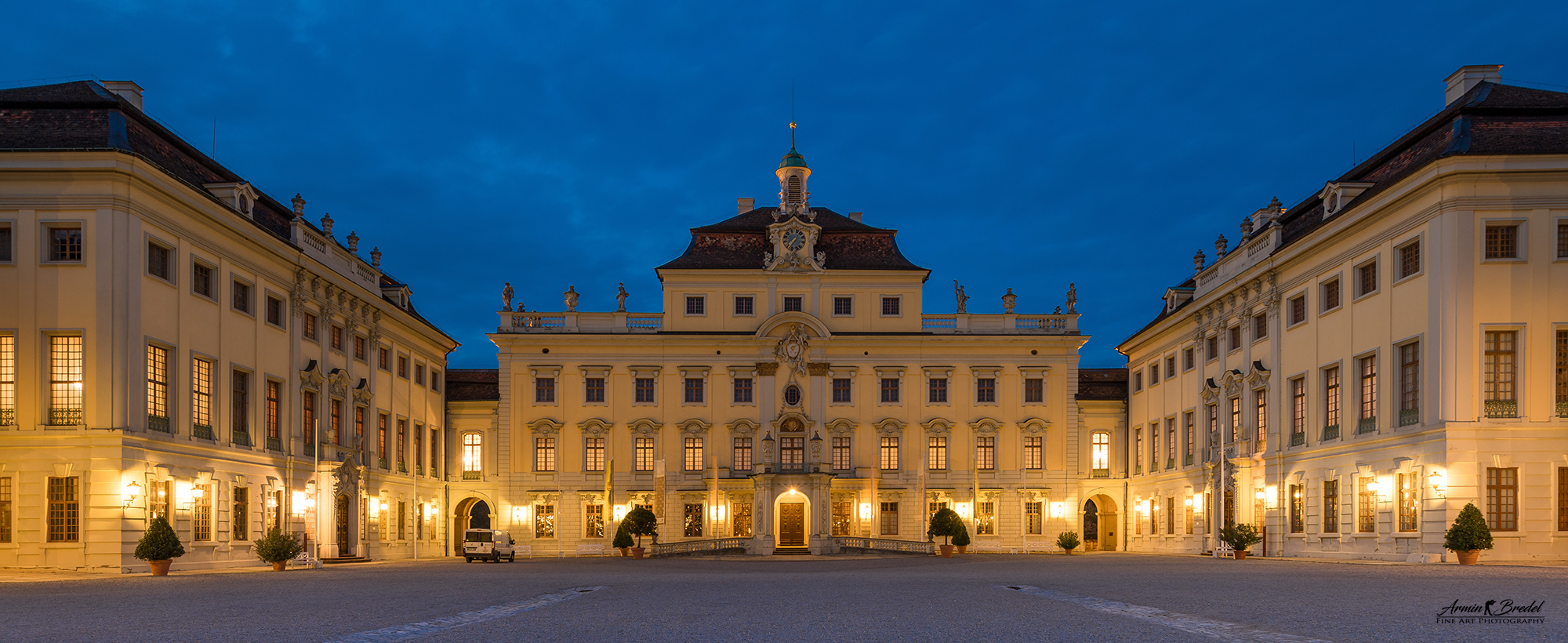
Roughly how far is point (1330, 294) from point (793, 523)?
28.3 m

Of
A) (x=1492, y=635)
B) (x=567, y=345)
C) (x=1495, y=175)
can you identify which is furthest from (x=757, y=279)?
(x=1492, y=635)

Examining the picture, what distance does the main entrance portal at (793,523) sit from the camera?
5916 centimetres

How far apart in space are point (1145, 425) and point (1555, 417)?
26.7m

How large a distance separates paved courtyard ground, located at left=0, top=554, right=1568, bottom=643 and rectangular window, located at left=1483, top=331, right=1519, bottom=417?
5680 mm

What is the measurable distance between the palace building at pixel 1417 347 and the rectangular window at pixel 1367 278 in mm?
55

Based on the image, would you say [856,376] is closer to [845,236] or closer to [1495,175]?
[845,236]

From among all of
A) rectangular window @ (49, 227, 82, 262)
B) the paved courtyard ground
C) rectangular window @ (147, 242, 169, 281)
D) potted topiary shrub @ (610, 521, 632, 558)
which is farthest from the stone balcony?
the paved courtyard ground

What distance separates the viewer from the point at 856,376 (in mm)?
60469

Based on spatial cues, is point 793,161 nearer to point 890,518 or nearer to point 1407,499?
point 890,518

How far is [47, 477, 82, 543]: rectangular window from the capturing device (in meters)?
29.2

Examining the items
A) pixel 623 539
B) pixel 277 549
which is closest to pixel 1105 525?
pixel 623 539

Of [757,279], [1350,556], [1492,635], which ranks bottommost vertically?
[1350,556]

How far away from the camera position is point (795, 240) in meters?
60.2

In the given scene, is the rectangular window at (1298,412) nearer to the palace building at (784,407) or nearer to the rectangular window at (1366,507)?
the rectangular window at (1366,507)
